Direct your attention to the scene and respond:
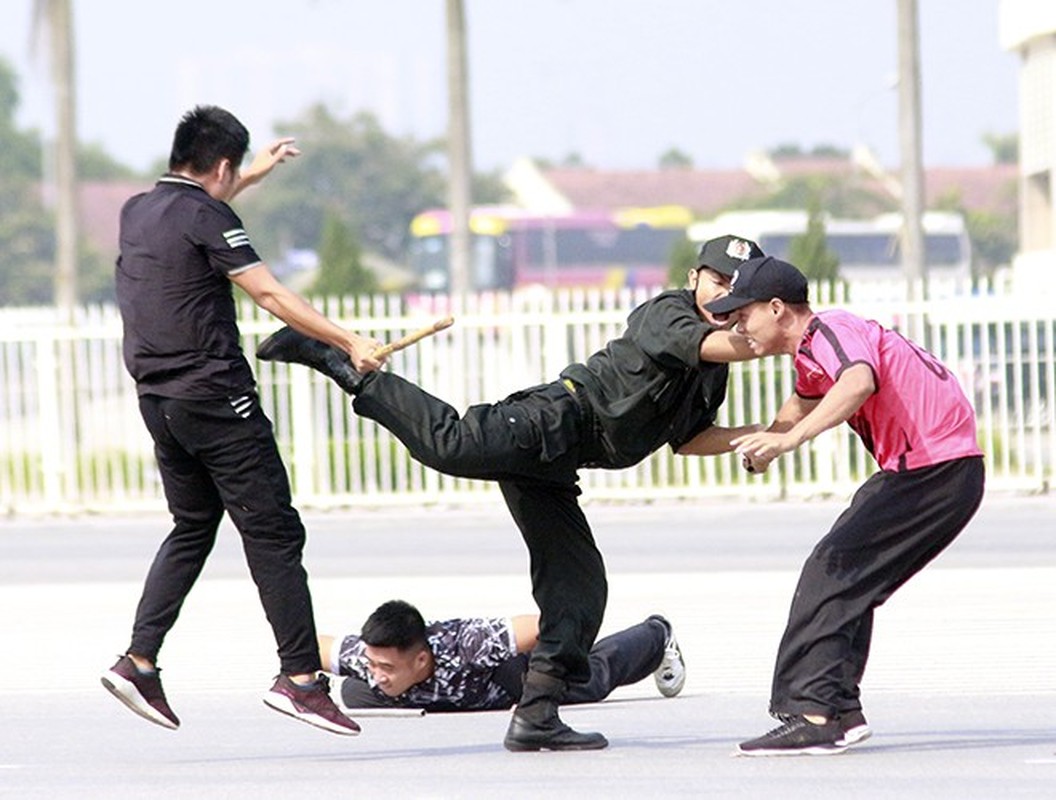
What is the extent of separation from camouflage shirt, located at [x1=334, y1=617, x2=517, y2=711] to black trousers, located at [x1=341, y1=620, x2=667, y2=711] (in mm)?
23

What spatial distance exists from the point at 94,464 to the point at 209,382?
45.8 feet

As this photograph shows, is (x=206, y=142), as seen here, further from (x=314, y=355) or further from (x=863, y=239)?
(x=863, y=239)

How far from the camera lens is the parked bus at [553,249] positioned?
6281 cm

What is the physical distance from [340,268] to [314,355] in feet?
98.7

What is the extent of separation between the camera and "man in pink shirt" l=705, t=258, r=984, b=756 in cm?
747

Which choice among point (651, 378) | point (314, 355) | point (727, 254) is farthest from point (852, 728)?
point (314, 355)

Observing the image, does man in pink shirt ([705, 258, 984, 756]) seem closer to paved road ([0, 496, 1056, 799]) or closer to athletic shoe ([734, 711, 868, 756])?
athletic shoe ([734, 711, 868, 756])

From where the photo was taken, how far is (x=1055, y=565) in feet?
46.3

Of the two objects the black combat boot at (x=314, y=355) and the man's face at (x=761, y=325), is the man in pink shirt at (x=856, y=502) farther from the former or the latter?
the black combat boot at (x=314, y=355)

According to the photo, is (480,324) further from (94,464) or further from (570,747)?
(570,747)

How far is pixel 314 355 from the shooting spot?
7.74m

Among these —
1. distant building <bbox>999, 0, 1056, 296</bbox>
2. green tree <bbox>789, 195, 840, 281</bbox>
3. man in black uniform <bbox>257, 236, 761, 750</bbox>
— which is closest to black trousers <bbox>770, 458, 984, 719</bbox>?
man in black uniform <bbox>257, 236, 761, 750</bbox>

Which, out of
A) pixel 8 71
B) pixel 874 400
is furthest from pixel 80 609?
pixel 8 71

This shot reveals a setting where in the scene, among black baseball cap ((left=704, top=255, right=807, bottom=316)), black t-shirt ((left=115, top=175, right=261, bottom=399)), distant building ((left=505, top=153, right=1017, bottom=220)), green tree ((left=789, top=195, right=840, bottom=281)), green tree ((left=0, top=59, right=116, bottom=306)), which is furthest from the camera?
distant building ((left=505, top=153, right=1017, bottom=220))
